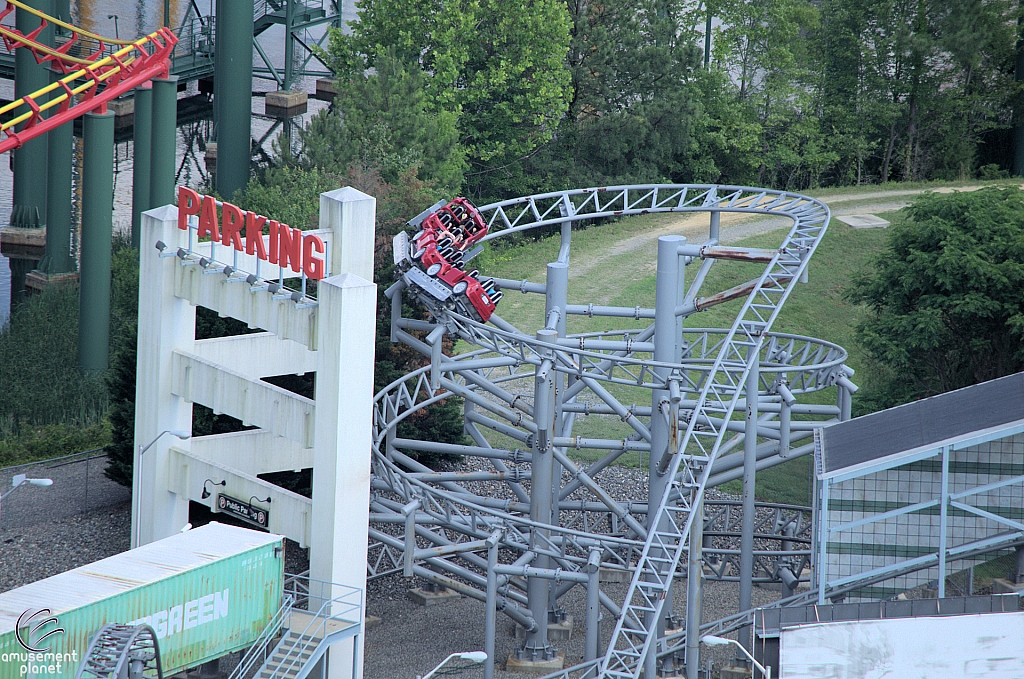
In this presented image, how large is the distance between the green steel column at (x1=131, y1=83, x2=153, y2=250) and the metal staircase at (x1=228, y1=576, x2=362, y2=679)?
27525mm

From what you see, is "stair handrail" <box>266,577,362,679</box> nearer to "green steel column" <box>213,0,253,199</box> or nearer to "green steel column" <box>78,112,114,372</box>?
"green steel column" <box>78,112,114,372</box>

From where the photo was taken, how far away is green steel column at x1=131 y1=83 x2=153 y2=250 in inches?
2044

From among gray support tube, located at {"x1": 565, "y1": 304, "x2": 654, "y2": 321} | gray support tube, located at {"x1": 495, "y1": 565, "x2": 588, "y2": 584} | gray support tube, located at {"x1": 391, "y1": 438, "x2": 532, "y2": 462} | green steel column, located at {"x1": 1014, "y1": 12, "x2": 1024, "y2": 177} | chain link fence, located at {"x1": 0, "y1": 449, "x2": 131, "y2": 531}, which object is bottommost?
chain link fence, located at {"x1": 0, "y1": 449, "x2": 131, "y2": 531}

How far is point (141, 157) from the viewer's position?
5378 cm

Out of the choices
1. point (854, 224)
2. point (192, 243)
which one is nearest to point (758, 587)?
point (192, 243)

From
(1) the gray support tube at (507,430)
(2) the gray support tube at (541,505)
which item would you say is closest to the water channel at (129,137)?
(1) the gray support tube at (507,430)

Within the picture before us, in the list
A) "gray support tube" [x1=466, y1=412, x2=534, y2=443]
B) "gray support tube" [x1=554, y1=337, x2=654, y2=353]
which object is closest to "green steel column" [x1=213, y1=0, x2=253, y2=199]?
"gray support tube" [x1=466, y1=412, x2=534, y2=443]

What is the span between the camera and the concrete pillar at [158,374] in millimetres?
30078

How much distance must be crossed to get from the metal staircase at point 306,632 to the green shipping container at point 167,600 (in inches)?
14.4

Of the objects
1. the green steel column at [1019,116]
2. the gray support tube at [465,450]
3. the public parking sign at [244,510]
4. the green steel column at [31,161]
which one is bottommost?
the public parking sign at [244,510]

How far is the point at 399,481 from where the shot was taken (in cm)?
3256

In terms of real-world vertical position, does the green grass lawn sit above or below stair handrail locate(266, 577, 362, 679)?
above

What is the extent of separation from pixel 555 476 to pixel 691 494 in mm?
7082

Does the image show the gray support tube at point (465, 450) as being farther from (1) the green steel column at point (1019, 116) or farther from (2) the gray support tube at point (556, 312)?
(1) the green steel column at point (1019, 116)
